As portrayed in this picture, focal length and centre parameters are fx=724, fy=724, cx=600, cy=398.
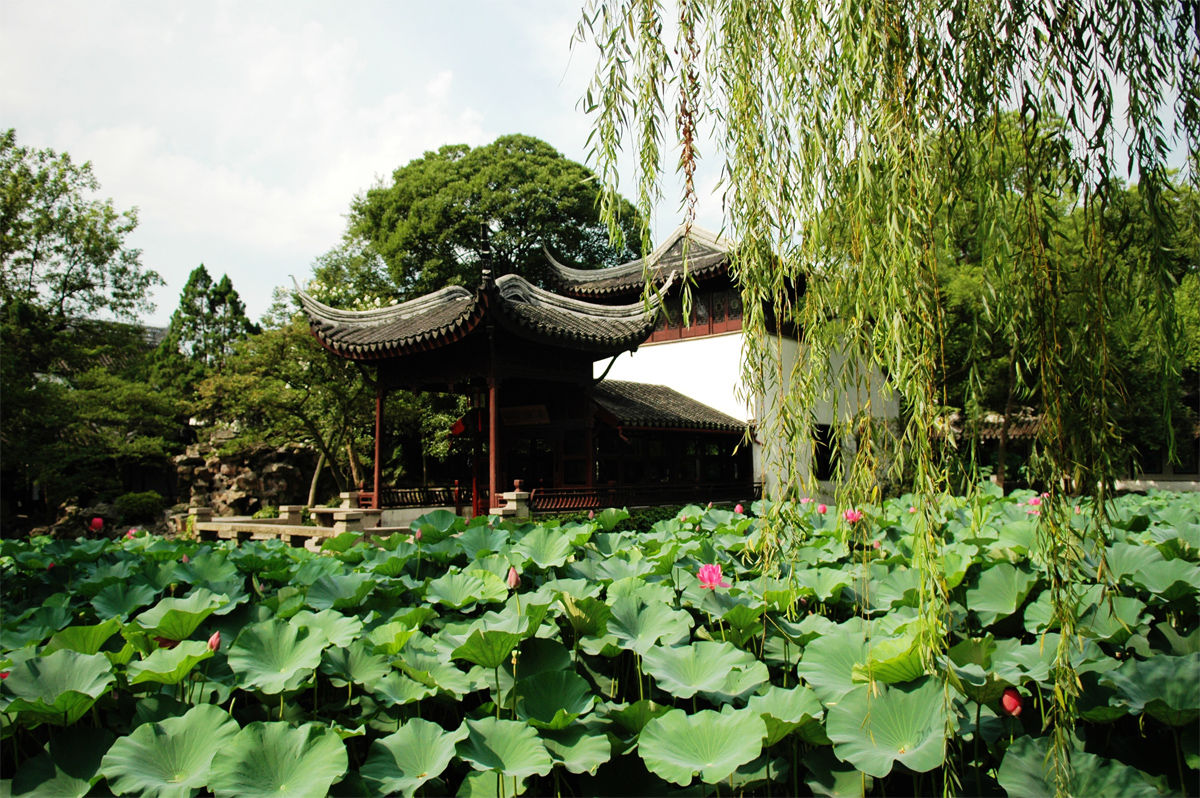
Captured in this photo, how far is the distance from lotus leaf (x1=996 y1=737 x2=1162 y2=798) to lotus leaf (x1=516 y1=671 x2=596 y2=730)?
2.59 feet

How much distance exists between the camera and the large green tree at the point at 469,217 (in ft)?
59.1

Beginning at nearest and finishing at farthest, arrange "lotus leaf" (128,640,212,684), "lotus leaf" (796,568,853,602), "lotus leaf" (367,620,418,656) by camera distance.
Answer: "lotus leaf" (128,640,212,684) < "lotus leaf" (367,620,418,656) < "lotus leaf" (796,568,853,602)

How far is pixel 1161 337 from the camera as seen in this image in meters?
1.46

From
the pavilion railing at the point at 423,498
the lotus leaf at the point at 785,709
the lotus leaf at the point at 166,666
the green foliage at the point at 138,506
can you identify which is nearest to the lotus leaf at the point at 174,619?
the lotus leaf at the point at 166,666

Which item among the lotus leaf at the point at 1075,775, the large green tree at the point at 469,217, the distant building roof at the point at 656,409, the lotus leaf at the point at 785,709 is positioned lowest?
the lotus leaf at the point at 1075,775

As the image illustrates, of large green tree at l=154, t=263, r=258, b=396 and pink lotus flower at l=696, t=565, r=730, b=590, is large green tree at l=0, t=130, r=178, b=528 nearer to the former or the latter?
large green tree at l=154, t=263, r=258, b=396

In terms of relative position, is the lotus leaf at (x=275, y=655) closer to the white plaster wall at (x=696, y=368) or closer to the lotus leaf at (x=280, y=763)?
the lotus leaf at (x=280, y=763)

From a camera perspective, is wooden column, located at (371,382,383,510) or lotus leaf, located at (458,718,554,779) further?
wooden column, located at (371,382,383,510)

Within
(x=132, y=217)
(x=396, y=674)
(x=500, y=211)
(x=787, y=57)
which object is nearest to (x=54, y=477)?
(x=132, y=217)

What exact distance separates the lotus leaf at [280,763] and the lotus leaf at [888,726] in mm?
905

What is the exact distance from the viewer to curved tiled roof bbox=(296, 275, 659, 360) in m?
8.18

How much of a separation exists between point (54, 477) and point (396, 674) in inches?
549

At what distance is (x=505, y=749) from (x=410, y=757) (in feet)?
0.59

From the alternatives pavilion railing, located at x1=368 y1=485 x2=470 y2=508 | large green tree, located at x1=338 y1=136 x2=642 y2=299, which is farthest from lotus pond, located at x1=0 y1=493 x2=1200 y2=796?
large green tree, located at x1=338 y1=136 x2=642 y2=299
